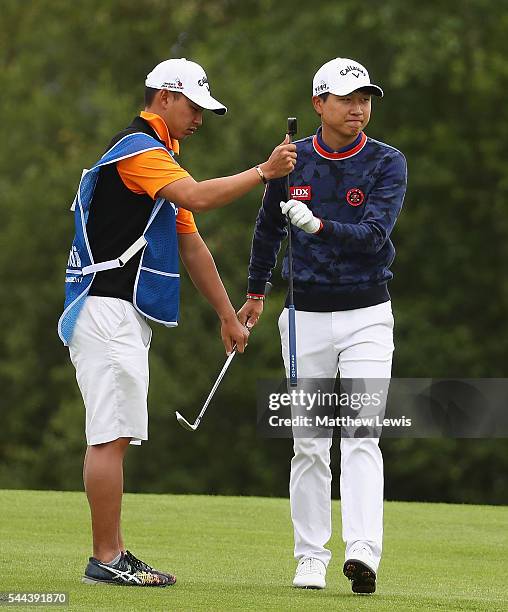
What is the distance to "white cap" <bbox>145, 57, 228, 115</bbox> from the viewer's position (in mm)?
7129

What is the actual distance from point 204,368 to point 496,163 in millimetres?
6429

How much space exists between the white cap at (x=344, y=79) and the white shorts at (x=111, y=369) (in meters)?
1.35

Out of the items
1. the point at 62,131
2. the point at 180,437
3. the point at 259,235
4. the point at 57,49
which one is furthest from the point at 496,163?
the point at 259,235

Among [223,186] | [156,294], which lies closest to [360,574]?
[156,294]

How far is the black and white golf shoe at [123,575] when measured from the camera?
275 inches

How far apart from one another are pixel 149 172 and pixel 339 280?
99cm

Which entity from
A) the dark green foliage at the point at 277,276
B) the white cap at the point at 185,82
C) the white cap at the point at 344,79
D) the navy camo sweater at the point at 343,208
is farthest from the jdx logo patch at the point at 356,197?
the dark green foliage at the point at 277,276

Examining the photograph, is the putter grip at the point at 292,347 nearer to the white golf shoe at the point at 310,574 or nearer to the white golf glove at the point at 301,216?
the white golf glove at the point at 301,216

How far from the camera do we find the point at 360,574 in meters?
6.84

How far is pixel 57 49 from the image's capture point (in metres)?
36.5

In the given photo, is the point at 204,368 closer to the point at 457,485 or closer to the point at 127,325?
the point at 457,485

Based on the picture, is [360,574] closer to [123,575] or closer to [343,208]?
[123,575]

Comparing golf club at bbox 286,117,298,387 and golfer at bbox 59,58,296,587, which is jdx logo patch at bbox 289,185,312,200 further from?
golfer at bbox 59,58,296,587

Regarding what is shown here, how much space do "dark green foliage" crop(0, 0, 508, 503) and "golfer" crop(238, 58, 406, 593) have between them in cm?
2000
